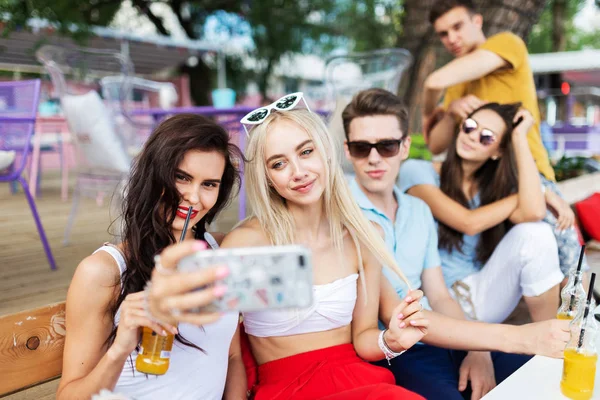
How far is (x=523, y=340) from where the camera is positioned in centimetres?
162

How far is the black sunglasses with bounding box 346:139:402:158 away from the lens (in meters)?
2.24

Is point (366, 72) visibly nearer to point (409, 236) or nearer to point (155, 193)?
point (409, 236)

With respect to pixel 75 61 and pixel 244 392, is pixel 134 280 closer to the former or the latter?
pixel 244 392

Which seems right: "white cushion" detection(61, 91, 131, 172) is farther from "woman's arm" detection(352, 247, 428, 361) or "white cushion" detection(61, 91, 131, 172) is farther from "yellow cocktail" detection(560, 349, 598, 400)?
"yellow cocktail" detection(560, 349, 598, 400)

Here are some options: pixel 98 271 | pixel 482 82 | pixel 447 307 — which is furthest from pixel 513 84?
pixel 98 271

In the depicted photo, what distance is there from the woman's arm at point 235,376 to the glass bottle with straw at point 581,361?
3.13ft

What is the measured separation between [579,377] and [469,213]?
1.28 m

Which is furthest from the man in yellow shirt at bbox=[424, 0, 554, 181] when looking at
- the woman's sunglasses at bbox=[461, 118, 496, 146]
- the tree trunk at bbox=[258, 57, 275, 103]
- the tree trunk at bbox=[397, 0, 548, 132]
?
the tree trunk at bbox=[258, 57, 275, 103]

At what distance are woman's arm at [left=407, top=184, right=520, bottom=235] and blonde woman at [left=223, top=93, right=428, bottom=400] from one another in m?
0.87

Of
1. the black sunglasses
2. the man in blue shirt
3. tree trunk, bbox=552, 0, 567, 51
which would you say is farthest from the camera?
tree trunk, bbox=552, 0, 567, 51

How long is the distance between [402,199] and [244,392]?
3.86 ft

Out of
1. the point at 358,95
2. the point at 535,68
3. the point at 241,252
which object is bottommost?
the point at 241,252

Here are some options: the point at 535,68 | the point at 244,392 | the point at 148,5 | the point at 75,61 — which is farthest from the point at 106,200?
the point at 535,68

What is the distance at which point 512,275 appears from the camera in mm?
2395
